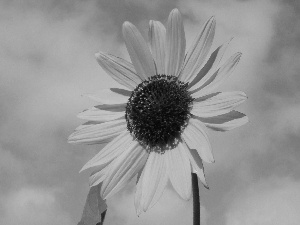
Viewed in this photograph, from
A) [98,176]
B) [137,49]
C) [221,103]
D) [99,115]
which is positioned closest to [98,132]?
[99,115]

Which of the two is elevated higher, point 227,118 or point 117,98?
Answer: point 117,98

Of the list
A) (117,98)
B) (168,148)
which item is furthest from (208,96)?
(117,98)

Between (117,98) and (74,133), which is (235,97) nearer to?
(117,98)

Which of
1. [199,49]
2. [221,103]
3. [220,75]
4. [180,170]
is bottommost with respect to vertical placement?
[180,170]

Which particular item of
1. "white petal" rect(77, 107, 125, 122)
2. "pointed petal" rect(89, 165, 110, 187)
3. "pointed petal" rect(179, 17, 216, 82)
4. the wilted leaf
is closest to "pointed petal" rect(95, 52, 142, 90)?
"white petal" rect(77, 107, 125, 122)

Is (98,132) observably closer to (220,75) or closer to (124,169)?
(124,169)

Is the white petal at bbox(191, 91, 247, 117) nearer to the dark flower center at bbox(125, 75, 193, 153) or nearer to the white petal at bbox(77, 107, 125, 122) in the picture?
the dark flower center at bbox(125, 75, 193, 153)

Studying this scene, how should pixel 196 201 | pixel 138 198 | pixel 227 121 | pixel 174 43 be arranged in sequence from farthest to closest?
pixel 174 43 < pixel 138 198 < pixel 227 121 < pixel 196 201
